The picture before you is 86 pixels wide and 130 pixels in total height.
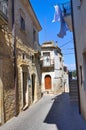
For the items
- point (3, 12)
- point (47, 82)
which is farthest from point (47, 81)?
point (3, 12)

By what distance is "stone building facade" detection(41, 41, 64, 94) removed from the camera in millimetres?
30062

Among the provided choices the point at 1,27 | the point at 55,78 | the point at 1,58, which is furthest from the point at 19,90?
the point at 55,78

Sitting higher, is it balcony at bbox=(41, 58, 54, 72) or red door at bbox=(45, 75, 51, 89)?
balcony at bbox=(41, 58, 54, 72)

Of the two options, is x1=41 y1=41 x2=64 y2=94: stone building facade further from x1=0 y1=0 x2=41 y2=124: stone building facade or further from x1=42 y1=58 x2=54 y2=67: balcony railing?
x1=0 y1=0 x2=41 y2=124: stone building facade

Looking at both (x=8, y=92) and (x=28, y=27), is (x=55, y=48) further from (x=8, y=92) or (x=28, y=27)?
(x=8, y=92)

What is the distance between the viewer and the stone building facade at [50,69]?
98.6ft

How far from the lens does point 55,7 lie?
33.9 feet

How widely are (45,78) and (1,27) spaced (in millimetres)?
22128

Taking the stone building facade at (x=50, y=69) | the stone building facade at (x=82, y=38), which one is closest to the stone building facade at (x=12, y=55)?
the stone building facade at (x=82, y=38)

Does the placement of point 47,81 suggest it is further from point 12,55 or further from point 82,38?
point 82,38

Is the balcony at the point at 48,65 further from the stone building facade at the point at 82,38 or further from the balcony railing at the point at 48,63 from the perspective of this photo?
the stone building facade at the point at 82,38

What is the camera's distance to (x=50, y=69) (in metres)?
30.3

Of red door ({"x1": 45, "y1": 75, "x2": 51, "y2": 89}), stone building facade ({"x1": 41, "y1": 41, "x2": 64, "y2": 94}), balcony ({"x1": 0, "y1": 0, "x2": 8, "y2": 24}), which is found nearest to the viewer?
balcony ({"x1": 0, "y1": 0, "x2": 8, "y2": 24})

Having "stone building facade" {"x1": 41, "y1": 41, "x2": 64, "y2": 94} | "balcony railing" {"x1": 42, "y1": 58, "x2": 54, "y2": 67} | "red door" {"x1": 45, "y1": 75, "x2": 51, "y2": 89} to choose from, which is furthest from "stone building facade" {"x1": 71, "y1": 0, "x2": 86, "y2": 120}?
"red door" {"x1": 45, "y1": 75, "x2": 51, "y2": 89}
